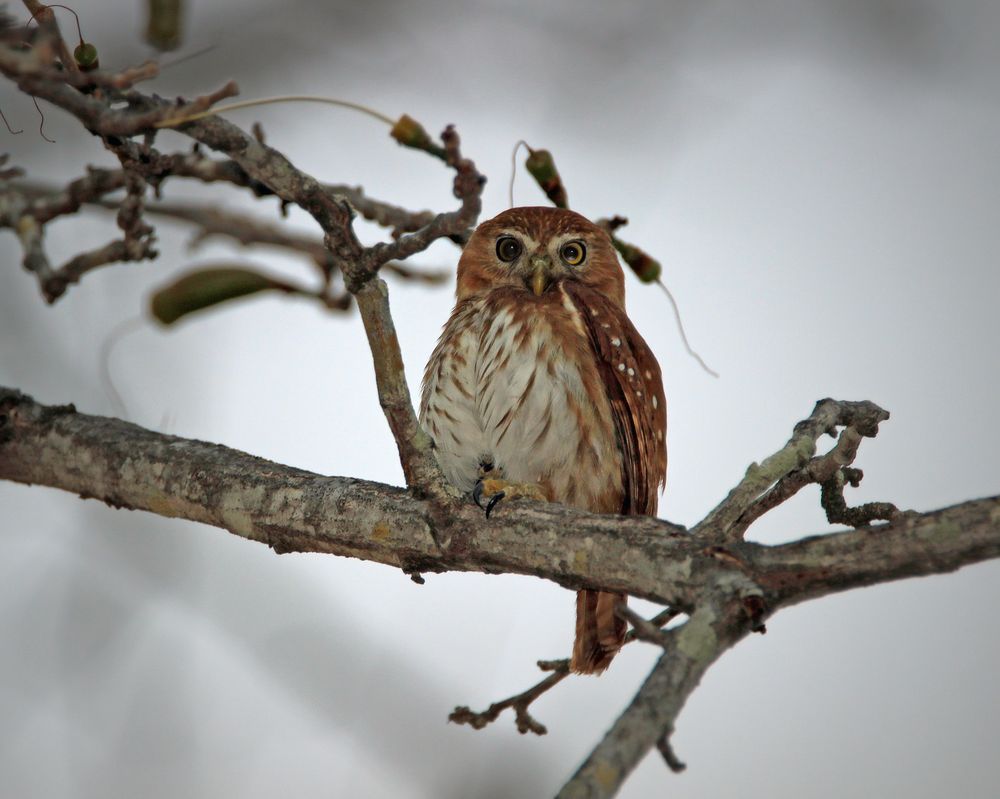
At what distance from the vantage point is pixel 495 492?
3.17 m

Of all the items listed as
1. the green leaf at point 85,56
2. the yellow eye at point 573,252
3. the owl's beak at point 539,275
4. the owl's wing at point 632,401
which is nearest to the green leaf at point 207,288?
the green leaf at point 85,56

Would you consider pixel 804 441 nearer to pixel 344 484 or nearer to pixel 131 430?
pixel 344 484

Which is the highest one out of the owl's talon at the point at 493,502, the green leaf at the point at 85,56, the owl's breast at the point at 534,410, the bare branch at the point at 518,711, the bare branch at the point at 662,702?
the owl's breast at the point at 534,410

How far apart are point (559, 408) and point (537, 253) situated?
3.40 ft

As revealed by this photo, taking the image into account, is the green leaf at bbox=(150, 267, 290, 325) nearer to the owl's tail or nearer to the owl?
the owl

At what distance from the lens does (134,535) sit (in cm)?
465

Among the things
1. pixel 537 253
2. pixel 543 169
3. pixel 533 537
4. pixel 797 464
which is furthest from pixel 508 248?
pixel 533 537

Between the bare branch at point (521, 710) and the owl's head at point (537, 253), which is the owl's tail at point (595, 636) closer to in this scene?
the bare branch at point (521, 710)

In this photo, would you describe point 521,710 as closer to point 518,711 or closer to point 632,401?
point 518,711

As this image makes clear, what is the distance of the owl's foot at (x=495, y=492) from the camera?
2.97 metres

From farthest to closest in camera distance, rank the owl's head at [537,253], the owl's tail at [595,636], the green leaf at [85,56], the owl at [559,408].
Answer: the owl's head at [537,253] < the owl at [559,408] < the owl's tail at [595,636] < the green leaf at [85,56]

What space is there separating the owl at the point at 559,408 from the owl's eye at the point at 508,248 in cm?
34

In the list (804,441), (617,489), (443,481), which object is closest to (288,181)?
(443,481)

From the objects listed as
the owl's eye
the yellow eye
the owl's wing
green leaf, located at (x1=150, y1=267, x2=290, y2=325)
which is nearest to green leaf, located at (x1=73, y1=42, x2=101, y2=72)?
green leaf, located at (x1=150, y1=267, x2=290, y2=325)
